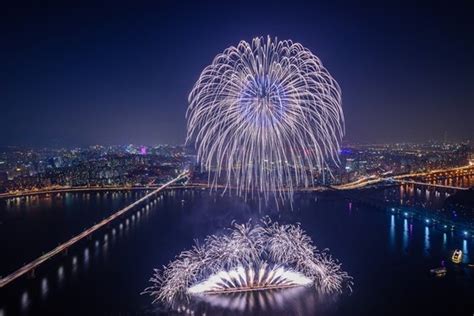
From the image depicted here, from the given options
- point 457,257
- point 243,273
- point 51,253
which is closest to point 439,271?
point 457,257

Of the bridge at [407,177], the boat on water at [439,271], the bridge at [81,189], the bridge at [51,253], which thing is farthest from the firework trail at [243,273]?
the bridge at [81,189]

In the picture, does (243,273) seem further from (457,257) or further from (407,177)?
(407,177)

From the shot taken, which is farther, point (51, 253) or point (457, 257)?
point (51, 253)

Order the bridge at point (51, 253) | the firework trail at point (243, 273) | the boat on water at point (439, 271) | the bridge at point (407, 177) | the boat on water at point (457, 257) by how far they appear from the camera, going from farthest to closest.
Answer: the bridge at point (407, 177), the boat on water at point (457, 257), the boat on water at point (439, 271), the bridge at point (51, 253), the firework trail at point (243, 273)

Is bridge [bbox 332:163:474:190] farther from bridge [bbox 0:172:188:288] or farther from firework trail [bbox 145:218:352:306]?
firework trail [bbox 145:218:352:306]

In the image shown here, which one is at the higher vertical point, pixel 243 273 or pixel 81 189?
pixel 81 189

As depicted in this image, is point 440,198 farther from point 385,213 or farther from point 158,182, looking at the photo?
point 158,182

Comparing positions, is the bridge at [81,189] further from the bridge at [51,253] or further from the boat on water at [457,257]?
the boat on water at [457,257]

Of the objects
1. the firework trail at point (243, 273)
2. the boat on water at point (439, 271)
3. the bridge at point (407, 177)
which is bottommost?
the boat on water at point (439, 271)

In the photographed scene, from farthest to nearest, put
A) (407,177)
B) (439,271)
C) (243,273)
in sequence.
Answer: (407,177) < (439,271) < (243,273)

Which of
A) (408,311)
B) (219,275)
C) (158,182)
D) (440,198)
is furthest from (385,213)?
(158,182)

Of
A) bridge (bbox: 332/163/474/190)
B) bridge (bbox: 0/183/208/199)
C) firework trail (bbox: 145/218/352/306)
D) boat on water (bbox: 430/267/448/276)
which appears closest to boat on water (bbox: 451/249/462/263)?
boat on water (bbox: 430/267/448/276)
